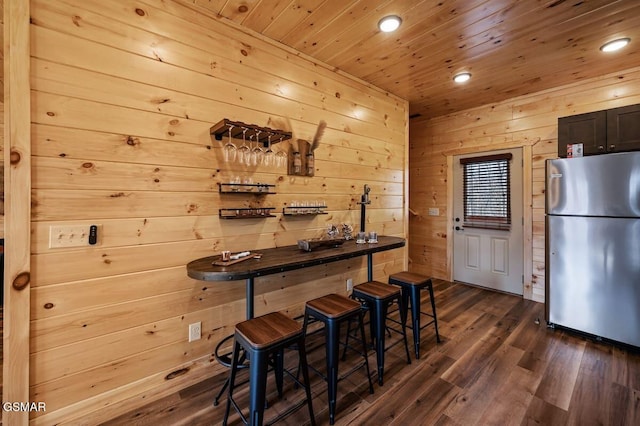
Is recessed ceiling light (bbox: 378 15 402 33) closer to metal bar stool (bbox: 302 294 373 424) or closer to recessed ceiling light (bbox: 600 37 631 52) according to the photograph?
recessed ceiling light (bbox: 600 37 631 52)

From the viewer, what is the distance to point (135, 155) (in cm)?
179

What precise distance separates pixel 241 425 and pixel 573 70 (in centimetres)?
447

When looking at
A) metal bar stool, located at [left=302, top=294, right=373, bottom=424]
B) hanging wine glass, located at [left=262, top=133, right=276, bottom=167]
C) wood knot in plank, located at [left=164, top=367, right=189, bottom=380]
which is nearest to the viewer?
metal bar stool, located at [left=302, top=294, right=373, bottom=424]

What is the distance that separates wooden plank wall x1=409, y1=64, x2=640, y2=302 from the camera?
3.22 metres

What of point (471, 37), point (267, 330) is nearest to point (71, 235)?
point (267, 330)

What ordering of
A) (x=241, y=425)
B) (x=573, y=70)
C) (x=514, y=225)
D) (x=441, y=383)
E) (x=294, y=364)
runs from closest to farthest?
(x=241, y=425)
(x=441, y=383)
(x=294, y=364)
(x=573, y=70)
(x=514, y=225)

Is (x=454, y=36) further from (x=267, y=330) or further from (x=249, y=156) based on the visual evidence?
(x=267, y=330)

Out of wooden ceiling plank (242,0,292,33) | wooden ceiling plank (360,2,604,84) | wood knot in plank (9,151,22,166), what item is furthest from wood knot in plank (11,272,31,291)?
wooden ceiling plank (360,2,604,84)

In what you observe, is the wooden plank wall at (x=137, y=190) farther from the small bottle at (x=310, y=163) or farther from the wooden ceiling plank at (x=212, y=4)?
the small bottle at (x=310, y=163)

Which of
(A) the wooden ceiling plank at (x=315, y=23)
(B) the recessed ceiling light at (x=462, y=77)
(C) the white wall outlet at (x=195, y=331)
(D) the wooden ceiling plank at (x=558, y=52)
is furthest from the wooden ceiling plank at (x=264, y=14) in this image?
(C) the white wall outlet at (x=195, y=331)

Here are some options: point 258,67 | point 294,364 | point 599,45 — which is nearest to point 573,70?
point 599,45

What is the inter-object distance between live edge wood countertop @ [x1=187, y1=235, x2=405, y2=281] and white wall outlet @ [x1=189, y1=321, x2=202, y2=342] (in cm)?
50

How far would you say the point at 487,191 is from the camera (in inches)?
159

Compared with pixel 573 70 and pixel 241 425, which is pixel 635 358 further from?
pixel 241 425
